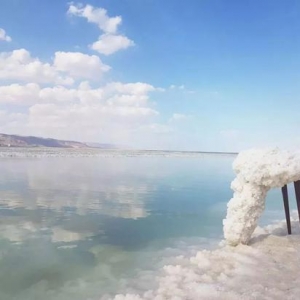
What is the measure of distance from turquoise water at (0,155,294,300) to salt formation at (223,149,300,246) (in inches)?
27.6

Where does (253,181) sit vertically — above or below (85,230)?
above

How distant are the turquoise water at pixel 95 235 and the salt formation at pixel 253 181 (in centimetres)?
70

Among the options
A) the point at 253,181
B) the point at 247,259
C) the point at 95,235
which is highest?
the point at 253,181

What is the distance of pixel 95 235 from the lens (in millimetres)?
6805

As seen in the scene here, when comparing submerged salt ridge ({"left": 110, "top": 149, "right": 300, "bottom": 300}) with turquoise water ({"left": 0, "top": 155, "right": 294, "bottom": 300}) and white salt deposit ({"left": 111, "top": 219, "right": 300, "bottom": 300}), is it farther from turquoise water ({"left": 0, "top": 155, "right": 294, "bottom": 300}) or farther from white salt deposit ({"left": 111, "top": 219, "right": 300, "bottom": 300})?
turquoise water ({"left": 0, "top": 155, "right": 294, "bottom": 300})

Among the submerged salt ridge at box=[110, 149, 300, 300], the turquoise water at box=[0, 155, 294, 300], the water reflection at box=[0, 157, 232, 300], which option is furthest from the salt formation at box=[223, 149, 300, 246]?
the water reflection at box=[0, 157, 232, 300]

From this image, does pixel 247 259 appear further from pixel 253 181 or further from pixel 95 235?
pixel 95 235

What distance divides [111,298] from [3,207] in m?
5.72

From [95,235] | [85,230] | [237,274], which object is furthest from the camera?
[85,230]

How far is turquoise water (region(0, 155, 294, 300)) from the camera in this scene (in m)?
4.65

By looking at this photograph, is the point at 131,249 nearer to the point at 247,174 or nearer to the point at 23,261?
the point at 23,261

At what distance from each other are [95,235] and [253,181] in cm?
312

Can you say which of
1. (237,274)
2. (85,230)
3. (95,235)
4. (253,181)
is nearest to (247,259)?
(237,274)

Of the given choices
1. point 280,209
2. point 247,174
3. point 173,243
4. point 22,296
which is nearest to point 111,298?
point 22,296
